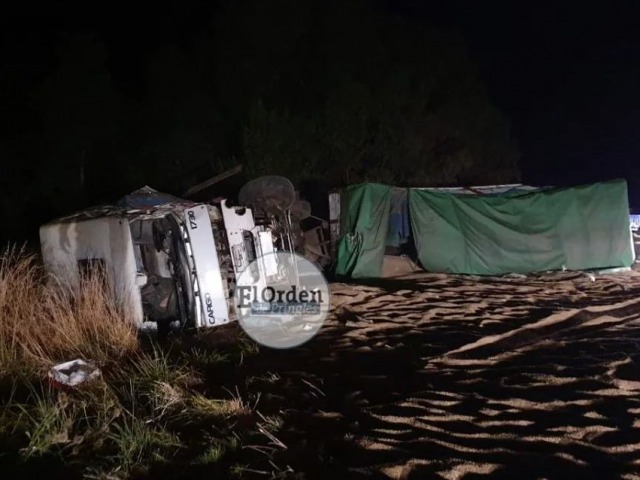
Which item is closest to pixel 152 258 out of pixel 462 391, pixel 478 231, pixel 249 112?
pixel 462 391

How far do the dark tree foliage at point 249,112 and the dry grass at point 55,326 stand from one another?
838cm

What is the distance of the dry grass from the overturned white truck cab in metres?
0.33

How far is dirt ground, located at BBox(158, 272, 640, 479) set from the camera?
3.85 m

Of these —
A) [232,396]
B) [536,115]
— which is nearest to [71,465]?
[232,396]

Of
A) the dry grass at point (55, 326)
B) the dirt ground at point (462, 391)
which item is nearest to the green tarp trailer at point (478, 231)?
the dirt ground at point (462, 391)

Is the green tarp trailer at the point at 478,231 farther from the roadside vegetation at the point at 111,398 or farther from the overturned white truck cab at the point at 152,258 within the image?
the roadside vegetation at the point at 111,398

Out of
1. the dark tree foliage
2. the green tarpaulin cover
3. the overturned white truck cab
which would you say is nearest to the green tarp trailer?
the green tarpaulin cover

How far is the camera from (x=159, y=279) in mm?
7422

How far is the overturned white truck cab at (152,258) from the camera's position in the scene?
277 inches

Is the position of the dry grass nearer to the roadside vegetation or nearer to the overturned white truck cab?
the roadside vegetation

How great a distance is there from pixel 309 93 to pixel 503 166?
9.58 m

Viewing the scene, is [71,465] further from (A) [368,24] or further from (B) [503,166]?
(B) [503,166]

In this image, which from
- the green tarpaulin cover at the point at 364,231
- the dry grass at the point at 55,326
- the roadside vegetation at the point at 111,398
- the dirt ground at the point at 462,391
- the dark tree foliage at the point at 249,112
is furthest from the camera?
the dark tree foliage at the point at 249,112

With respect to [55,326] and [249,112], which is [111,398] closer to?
[55,326]
